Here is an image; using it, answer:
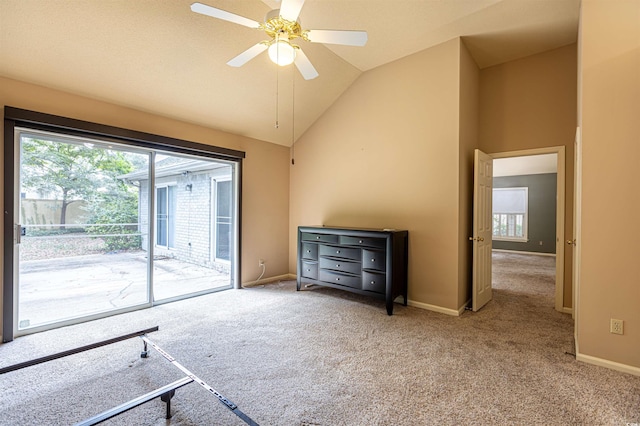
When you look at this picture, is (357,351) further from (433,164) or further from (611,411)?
(433,164)

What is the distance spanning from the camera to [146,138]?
3586mm

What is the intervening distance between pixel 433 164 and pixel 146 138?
3.62 m

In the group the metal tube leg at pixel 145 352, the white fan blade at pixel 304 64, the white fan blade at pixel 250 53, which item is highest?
the white fan blade at pixel 250 53

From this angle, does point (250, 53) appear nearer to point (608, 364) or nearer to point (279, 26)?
point (279, 26)

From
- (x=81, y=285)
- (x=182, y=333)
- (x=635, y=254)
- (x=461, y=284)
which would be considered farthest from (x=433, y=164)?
(x=81, y=285)

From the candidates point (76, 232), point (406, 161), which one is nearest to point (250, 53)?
point (406, 161)

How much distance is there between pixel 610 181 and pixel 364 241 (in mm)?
2389

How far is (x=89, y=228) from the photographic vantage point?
340 centimetres

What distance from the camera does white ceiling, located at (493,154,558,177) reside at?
294 inches

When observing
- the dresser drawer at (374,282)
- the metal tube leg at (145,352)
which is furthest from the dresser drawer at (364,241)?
the metal tube leg at (145,352)

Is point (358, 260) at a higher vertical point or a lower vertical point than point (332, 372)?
higher

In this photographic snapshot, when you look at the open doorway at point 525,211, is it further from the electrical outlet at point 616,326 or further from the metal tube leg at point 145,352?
the metal tube leg at point 145,352

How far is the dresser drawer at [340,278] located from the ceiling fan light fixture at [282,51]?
9.01 ft

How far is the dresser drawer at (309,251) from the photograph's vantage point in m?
4.42
